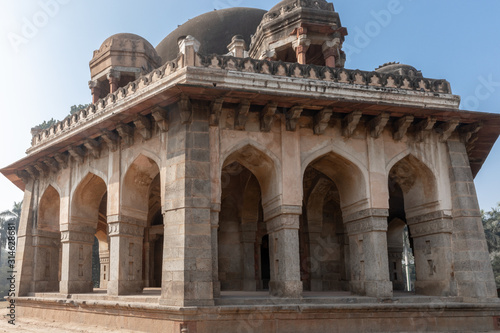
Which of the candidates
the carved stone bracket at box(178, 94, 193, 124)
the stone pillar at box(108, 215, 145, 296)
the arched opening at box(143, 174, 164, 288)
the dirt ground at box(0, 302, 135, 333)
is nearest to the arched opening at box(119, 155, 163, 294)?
the stone pillar at box(108, 215, 145, 296)

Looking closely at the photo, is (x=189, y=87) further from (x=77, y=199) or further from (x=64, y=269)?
(x=64, y=269)

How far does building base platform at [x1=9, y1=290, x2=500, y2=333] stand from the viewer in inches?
326

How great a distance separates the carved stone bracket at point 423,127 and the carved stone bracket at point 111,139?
6.75 meters

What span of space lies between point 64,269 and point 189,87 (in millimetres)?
6157

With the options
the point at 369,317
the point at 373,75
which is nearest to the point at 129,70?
the point at 373,75

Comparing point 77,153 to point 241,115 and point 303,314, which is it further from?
point 303,314

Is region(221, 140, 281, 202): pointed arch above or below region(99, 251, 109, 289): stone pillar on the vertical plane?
above

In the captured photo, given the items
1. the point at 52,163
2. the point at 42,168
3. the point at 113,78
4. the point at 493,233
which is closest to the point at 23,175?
the point at 42,168

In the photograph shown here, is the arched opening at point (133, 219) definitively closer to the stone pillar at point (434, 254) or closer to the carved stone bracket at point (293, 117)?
the carved stone bracket at point (293, 117)

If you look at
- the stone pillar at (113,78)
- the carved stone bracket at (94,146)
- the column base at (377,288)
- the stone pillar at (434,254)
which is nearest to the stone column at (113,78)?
the stone pillar at (113,78)

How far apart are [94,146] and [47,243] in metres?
4.25

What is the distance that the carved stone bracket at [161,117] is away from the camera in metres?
9.23

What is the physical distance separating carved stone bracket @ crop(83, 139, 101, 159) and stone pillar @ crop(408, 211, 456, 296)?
760cm

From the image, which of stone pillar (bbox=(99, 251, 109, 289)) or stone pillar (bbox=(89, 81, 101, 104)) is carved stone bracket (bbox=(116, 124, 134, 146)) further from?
stone pillar (bbox=(99, 251, 109, 289))
